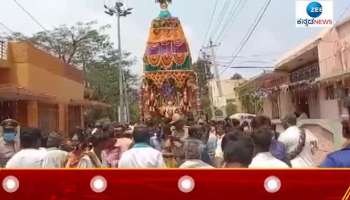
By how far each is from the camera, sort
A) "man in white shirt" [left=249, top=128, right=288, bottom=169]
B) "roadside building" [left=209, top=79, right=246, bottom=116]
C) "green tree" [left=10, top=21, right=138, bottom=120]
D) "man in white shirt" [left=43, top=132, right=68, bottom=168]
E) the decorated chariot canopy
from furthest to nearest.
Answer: "roadside building" [left=209, top=79, right=246, bottom=116], "green tree" [left=10, top=21, right=138, bottom=120], the decorated chariot canopy, "man in white shirt" [left=43, top=132, right=68, bottom=168], "man in white shirt" [left=249, top=128, right=288, bottom=169]

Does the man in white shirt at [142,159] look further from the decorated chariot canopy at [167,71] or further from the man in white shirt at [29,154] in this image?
the decorated chariot canopy at [167,71]

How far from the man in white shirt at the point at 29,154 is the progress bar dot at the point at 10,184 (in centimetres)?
293

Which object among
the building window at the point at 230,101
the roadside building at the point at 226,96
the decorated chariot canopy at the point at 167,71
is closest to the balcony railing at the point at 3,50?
the decorated chariot canopy at the point at 167,71

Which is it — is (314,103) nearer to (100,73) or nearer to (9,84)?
(9,84)

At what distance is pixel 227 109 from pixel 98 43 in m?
20.0

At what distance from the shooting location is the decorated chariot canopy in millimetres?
27375

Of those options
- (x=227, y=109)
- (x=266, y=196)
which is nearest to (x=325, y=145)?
(x=266, y=196)

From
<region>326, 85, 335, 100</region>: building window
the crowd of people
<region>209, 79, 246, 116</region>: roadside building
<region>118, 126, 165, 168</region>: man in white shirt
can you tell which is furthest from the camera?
<region>209, 79, 246, 116</region>: roadside building

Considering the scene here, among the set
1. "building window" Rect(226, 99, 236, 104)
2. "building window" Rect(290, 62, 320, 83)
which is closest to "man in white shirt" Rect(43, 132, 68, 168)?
"building window" Rect(290, 62, 320, 83)

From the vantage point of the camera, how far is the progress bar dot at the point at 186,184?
11.1 feet

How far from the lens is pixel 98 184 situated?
341cm

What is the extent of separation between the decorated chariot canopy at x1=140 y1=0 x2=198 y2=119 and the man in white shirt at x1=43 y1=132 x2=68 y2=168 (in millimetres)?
19531

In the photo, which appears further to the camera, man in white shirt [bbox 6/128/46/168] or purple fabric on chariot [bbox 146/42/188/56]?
purple fabric on chariot [bbox 146/42/188/56]

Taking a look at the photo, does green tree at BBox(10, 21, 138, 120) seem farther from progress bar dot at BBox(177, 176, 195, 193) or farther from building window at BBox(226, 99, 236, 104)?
progress bar dot at BBox(177, 176, 195, 193)
